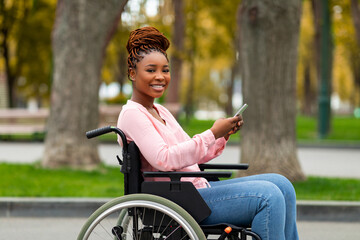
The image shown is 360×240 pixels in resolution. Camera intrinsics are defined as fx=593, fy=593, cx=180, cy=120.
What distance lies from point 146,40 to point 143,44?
3 cm

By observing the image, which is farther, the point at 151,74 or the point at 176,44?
the point at 176,44

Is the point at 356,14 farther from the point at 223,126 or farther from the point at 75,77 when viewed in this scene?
the point at 223,126

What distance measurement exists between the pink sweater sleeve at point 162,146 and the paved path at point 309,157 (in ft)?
23.2

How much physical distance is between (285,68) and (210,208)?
15.9ft

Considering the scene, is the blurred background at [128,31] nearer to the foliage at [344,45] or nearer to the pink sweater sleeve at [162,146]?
the foliage at [344,45]

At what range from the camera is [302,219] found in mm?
5996

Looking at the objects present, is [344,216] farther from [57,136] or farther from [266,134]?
[57,136]

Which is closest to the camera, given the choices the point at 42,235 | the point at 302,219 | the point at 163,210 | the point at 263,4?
the point at 163,210

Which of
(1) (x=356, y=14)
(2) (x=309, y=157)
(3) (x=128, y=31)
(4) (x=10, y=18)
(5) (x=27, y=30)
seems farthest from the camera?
(4) (x=10, y=18)

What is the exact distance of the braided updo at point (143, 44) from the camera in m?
3.12

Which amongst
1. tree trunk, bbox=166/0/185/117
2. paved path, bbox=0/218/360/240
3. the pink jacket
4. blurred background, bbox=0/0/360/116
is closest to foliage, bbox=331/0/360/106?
blurred background, bbox=0/0/360/116

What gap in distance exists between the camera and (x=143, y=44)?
3.12m

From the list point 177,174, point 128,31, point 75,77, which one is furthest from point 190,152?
point 128,31

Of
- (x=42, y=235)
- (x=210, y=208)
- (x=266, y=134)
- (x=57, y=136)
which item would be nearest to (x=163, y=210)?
(x=210, y=208)
